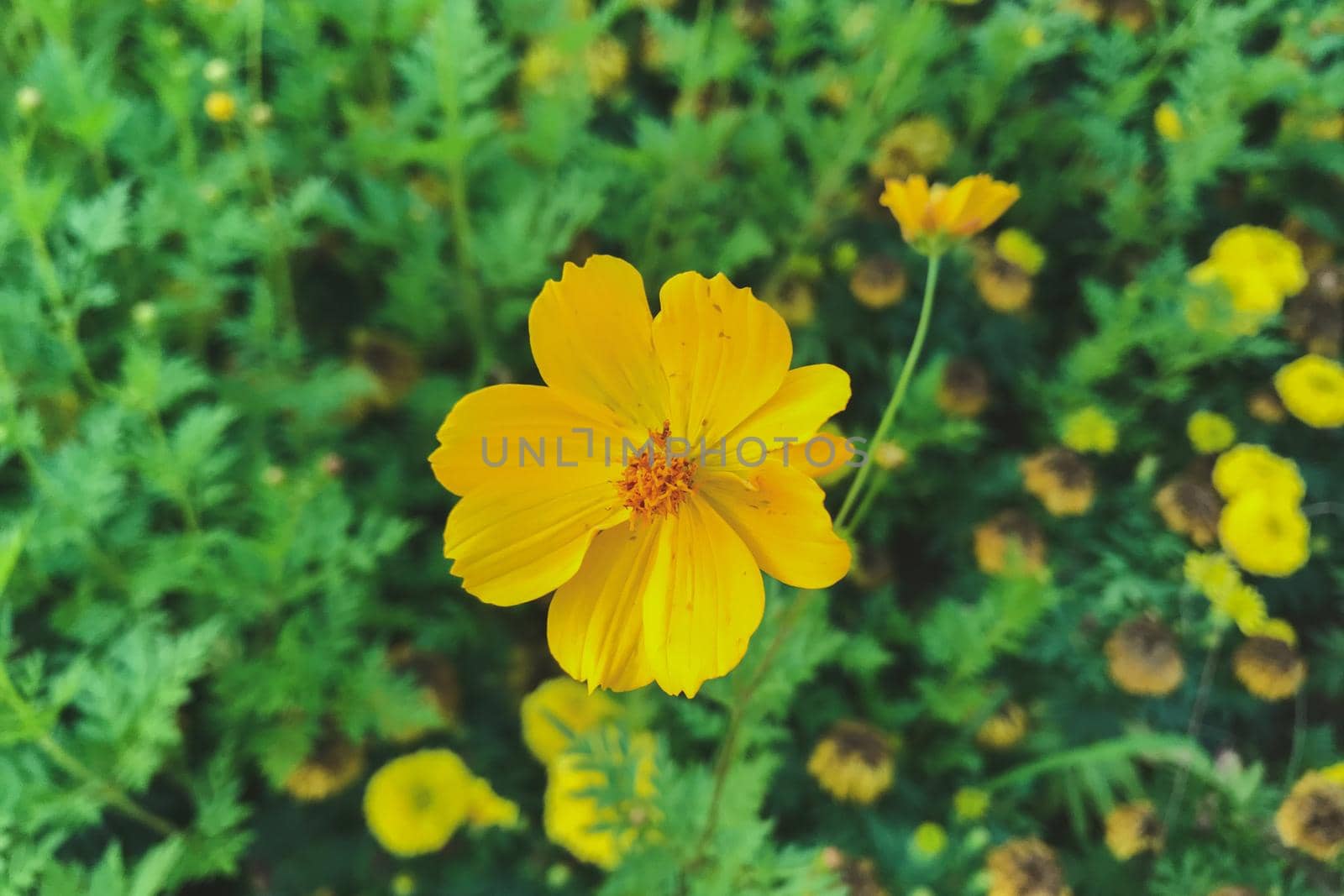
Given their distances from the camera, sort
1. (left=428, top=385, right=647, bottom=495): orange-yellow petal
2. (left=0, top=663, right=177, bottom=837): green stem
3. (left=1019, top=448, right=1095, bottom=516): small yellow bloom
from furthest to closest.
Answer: (left=1019, top=448, right=1095, bottom=516): small yellow bloom → (left=0, top=663, right=177, bottom=837): green stem → (left=428, top=385, right=647, bottom=495): orange-yellow petal

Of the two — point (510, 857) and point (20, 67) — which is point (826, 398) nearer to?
point (510, 857)

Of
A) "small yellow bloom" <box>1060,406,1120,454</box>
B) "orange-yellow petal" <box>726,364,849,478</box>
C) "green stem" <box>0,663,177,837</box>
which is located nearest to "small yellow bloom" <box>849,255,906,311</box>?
"small yellow bloom" <box>1060,406,1120,454</box>

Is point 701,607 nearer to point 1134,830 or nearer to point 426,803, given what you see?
point 426,803

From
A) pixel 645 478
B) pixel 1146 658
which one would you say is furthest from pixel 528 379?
pixel 1146 658

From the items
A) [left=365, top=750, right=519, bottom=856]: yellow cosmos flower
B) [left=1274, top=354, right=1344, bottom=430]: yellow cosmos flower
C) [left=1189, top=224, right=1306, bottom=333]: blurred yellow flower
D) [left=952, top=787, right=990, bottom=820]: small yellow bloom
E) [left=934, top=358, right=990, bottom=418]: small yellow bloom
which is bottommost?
[left=952, top=787, right=990, bottom=820]: small yellow bloom

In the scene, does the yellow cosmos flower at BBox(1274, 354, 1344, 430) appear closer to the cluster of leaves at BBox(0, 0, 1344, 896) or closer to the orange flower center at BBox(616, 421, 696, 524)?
the cluster of leaves at BBox(0, 0, 1344, 896)
